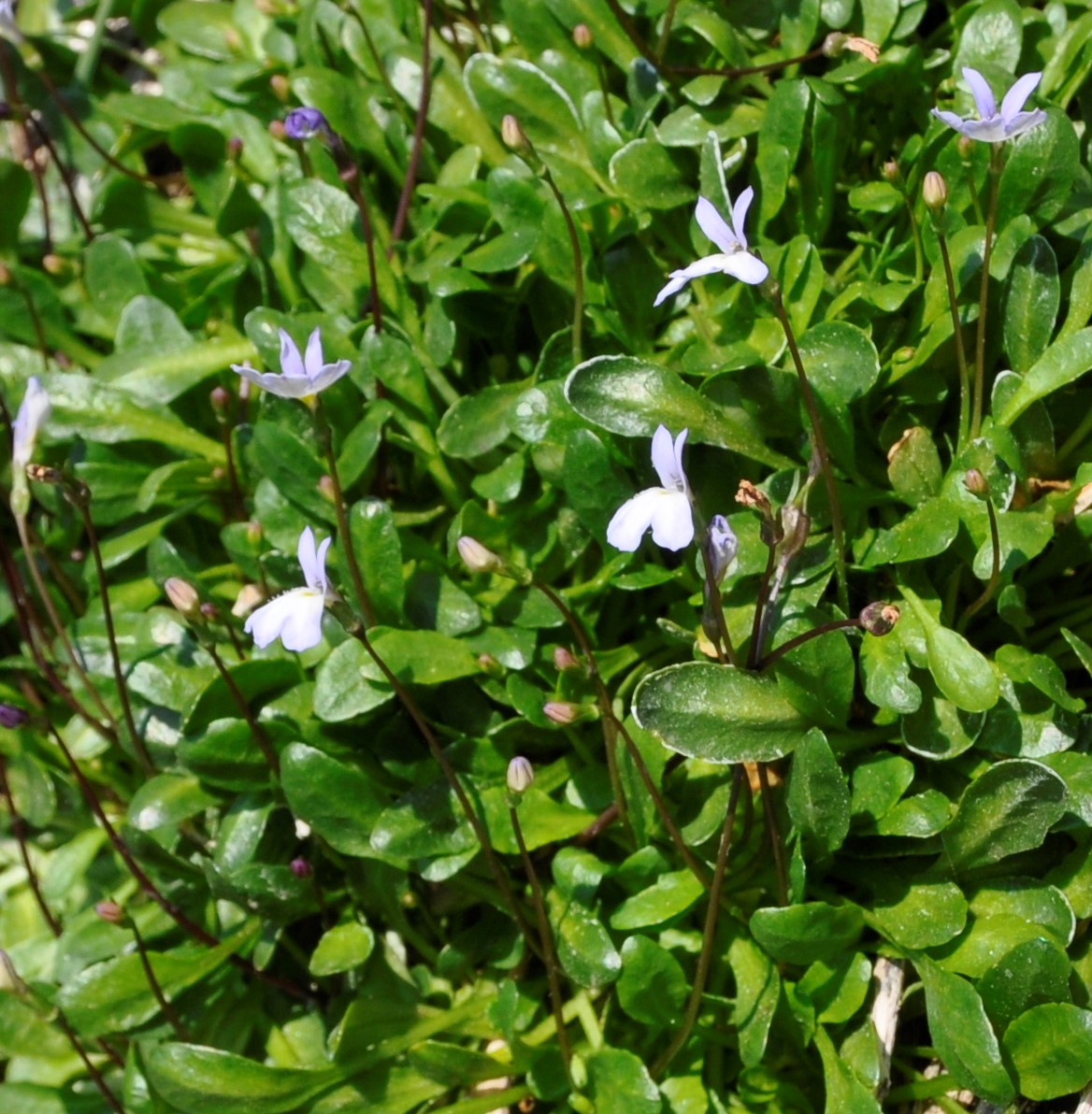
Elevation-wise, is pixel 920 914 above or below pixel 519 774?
below

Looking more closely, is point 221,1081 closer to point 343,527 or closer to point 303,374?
point 343,527

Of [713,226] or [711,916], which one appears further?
[711,916]

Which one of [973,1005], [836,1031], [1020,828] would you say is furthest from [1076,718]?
[836,1031]

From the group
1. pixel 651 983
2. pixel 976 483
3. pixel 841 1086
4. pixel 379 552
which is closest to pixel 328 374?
pixel 379 552

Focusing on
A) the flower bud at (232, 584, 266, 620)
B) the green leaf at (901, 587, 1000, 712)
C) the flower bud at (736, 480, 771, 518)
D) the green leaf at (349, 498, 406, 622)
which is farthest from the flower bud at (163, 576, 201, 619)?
the green leaf at (901, 587, 1000, 712)

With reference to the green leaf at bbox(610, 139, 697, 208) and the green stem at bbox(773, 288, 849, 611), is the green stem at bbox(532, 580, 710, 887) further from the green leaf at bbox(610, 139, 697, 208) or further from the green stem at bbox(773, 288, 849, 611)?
the green leaf at bbox(610, 139, 697, 208)

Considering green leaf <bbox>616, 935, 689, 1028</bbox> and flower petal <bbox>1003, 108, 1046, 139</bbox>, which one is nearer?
flower petal <bbox>1003, 108, 1046, 139</bbox>
